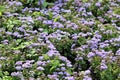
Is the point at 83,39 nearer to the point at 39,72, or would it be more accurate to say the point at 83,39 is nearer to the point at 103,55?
the point at 103,55

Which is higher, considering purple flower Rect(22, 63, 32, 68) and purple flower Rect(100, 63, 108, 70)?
purple flower Rect(22, 63, 32, 68)

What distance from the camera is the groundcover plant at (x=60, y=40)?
4496mm

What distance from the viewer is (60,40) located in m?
5.13

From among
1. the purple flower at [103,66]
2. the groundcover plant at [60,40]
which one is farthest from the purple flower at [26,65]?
the purple flower at [103,66]

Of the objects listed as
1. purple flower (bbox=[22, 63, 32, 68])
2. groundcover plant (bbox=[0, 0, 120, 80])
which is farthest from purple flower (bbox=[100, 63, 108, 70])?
purple flower (bbox=[22, 63, 32, 68])

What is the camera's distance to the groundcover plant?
4.50 m

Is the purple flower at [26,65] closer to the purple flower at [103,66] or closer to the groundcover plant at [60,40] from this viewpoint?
the groundcover plant at [60,40]

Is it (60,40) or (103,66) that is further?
(60,40)

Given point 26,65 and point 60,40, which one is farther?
point 60,40

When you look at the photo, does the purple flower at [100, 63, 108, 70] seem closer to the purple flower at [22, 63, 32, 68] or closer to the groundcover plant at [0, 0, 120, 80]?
the groundcover plant at [0, 0, 120, 80]

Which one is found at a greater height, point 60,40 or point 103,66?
point 60,40

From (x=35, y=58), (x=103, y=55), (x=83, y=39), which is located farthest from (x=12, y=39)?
(x=103, y=55)

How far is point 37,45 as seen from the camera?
16.3ft

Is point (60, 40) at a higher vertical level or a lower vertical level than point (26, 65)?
higher
